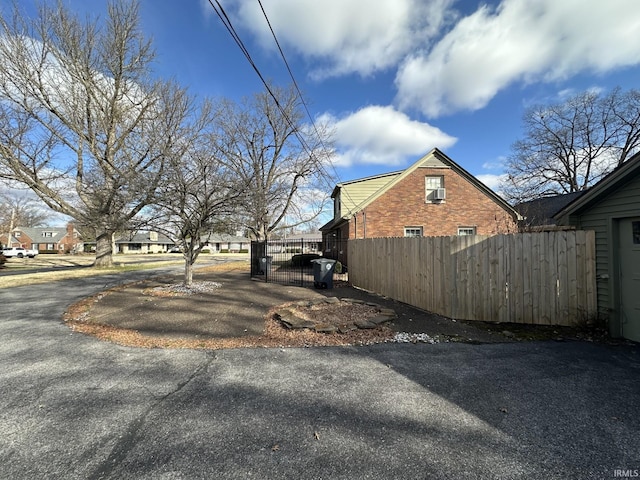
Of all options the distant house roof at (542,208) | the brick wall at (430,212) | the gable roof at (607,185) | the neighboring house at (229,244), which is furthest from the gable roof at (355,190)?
the neighboring house at (229,244)

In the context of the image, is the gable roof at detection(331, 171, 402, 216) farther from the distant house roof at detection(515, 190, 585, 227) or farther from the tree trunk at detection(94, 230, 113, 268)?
the tree trunk at detection(94, 230, 113, 268)

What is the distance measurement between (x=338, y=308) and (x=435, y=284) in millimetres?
2410

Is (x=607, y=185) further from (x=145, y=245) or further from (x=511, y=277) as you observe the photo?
(x=145, y=245)

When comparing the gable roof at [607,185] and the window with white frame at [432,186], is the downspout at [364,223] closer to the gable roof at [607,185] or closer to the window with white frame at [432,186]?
the window with white frame at [432,186]

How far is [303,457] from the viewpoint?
93.5 inches

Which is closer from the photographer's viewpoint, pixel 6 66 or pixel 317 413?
pixel 317 413

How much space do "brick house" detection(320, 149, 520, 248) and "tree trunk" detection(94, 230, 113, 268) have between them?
1821 centimetres

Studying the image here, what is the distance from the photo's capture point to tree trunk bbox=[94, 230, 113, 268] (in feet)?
71.4

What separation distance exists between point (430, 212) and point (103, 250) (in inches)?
920

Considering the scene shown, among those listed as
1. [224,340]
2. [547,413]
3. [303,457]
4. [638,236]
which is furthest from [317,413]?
[638,236]

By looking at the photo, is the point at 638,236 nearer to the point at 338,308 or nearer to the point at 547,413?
the point at 547,413

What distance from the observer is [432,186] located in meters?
16.5

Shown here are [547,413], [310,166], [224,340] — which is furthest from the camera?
[310,166]

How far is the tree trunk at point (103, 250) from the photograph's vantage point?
21.8 metres
